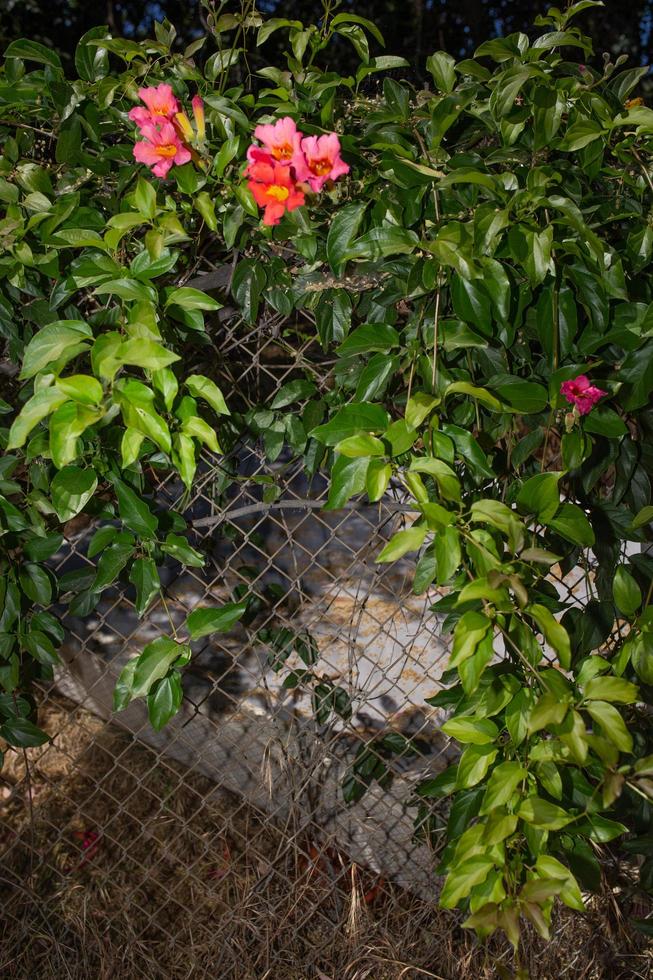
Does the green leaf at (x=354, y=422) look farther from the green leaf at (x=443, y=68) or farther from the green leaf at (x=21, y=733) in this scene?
the green leaf at (x=21, y=733)

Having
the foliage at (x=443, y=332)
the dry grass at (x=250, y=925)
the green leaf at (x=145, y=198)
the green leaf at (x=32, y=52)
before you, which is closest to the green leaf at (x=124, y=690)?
the foliage at (x=443, y=332)

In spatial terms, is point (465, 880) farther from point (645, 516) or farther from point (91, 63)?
point (91, 63)

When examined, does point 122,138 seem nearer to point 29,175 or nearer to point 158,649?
point 29,175

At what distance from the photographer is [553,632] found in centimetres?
104

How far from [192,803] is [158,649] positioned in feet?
3.43

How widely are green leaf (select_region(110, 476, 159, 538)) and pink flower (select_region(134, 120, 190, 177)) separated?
1.41 feet

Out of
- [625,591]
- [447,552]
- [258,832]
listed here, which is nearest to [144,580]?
[447,552]

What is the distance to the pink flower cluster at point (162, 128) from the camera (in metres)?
1.09

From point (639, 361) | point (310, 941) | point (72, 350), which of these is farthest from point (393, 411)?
point (310, 941)

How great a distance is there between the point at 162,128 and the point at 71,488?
0.49 meters

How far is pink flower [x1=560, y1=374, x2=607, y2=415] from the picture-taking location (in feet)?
3.64

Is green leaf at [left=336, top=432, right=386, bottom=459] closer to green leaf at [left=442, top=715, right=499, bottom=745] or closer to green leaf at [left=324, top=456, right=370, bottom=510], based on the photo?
green leaf at [left=324, top=456, right=370, bottom=510]

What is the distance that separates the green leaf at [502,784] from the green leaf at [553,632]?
0.62 ft

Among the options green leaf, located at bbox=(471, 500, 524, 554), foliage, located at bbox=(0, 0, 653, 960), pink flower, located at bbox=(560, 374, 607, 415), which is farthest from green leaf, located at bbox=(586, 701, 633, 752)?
pink flower, located at bbox=(560, 374, 607, 415)
